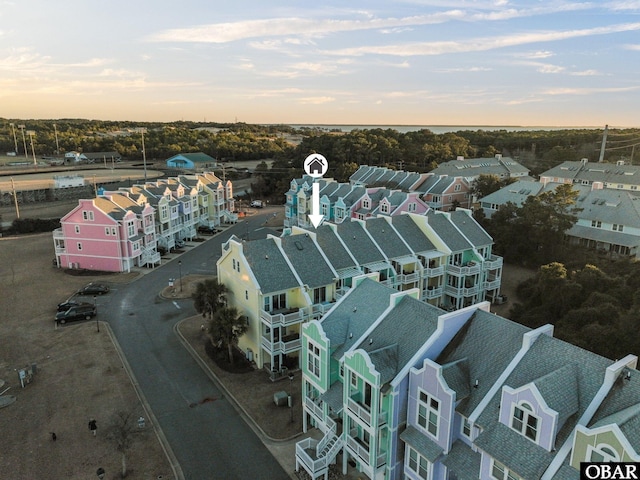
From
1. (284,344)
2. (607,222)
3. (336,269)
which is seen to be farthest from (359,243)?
(607,222)

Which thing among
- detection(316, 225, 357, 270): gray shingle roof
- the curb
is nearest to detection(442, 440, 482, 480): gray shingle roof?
the curb

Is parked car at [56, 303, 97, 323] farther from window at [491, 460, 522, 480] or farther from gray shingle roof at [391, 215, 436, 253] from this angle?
window at [491, 460, 522, 480]

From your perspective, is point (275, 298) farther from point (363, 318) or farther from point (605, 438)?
point (605, 438)

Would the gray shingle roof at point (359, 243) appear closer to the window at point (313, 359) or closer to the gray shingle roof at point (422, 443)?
the window at point (313, 359)

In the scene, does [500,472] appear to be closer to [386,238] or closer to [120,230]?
[386,238]

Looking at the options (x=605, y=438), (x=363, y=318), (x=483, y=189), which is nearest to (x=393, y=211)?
(x=483, y=189)

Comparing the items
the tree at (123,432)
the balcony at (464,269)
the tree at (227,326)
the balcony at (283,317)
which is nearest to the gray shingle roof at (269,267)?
the balcony at (283,317)

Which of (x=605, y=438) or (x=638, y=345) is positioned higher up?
(x=605, y=438)
